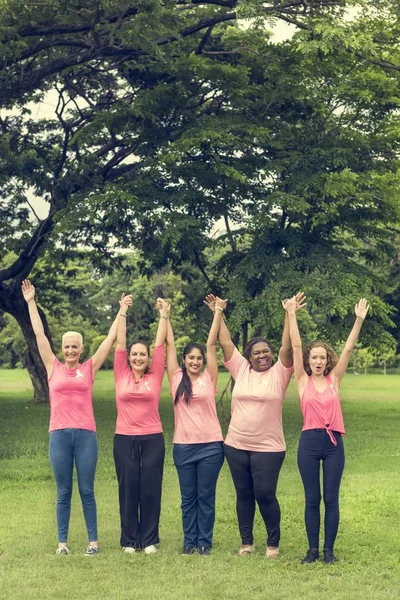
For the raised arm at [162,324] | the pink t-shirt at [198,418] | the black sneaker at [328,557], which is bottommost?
the black sneaker at [328,557]

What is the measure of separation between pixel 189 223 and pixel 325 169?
11.0ft

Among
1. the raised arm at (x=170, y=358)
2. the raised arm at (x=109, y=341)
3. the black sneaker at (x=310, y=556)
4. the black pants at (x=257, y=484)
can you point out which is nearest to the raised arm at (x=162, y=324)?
the raised arm at (x=170, y=358)

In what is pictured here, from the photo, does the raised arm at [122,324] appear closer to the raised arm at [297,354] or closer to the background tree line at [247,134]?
the raised arm at [297,354]

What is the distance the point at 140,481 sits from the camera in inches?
344

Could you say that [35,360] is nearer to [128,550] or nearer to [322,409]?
[128,550]

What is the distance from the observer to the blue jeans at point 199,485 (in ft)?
28.5

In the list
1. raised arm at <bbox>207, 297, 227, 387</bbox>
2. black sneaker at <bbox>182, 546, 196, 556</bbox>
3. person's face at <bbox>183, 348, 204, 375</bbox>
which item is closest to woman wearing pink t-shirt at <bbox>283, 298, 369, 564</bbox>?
raised arm at <bbox>207, 297, 227, 387</bbox>

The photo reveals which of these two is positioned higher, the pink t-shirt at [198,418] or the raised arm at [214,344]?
the raised arm at [214,344]

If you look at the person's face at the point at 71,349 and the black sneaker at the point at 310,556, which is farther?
the person's face at the point at 71,349

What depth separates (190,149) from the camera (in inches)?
859

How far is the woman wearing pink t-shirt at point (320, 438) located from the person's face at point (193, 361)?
2.70 feet

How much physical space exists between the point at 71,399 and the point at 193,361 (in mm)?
1084

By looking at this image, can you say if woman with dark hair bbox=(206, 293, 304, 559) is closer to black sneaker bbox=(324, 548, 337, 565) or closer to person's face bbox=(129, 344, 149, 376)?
black sneaker bbox=(324, 548, 337, 565)

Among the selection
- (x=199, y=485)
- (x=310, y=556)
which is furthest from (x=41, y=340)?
(x=310, y=556)
